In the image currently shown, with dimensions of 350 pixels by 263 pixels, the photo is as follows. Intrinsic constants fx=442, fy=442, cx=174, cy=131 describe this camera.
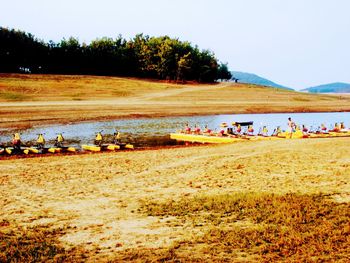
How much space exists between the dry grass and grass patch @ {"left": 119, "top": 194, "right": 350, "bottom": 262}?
3301 centimetres

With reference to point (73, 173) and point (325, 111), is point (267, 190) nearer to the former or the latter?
point (73, 173)

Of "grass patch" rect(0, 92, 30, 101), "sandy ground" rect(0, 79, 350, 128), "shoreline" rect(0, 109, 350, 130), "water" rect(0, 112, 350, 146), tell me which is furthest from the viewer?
"grass patch" rect(0, 92, 30, 101)

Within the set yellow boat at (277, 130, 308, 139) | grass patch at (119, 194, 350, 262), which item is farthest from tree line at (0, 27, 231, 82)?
grass patch at (119, 194, 350, 262)

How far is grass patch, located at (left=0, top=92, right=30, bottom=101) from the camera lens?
2256 inches

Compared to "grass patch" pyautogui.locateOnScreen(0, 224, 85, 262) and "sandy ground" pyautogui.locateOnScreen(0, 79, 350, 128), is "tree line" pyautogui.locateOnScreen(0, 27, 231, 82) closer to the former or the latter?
"sandy ground" pyautogui.locateOnScreen(0, 79, 350, 128)

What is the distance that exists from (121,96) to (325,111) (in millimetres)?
33309

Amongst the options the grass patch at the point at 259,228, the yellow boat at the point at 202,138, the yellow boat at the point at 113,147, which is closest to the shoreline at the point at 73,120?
the yellow boat at the point at 202,138

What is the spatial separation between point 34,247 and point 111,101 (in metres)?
54.6

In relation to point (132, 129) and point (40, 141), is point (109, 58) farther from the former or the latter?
point (40, 141)

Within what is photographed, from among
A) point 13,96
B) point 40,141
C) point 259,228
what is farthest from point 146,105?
point 259,228

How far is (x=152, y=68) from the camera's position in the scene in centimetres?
10575

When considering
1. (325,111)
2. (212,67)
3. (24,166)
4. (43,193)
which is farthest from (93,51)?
(43,193)

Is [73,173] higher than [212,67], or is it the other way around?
[212,67]

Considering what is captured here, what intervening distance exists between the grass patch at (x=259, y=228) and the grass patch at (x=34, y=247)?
51.1 inches
